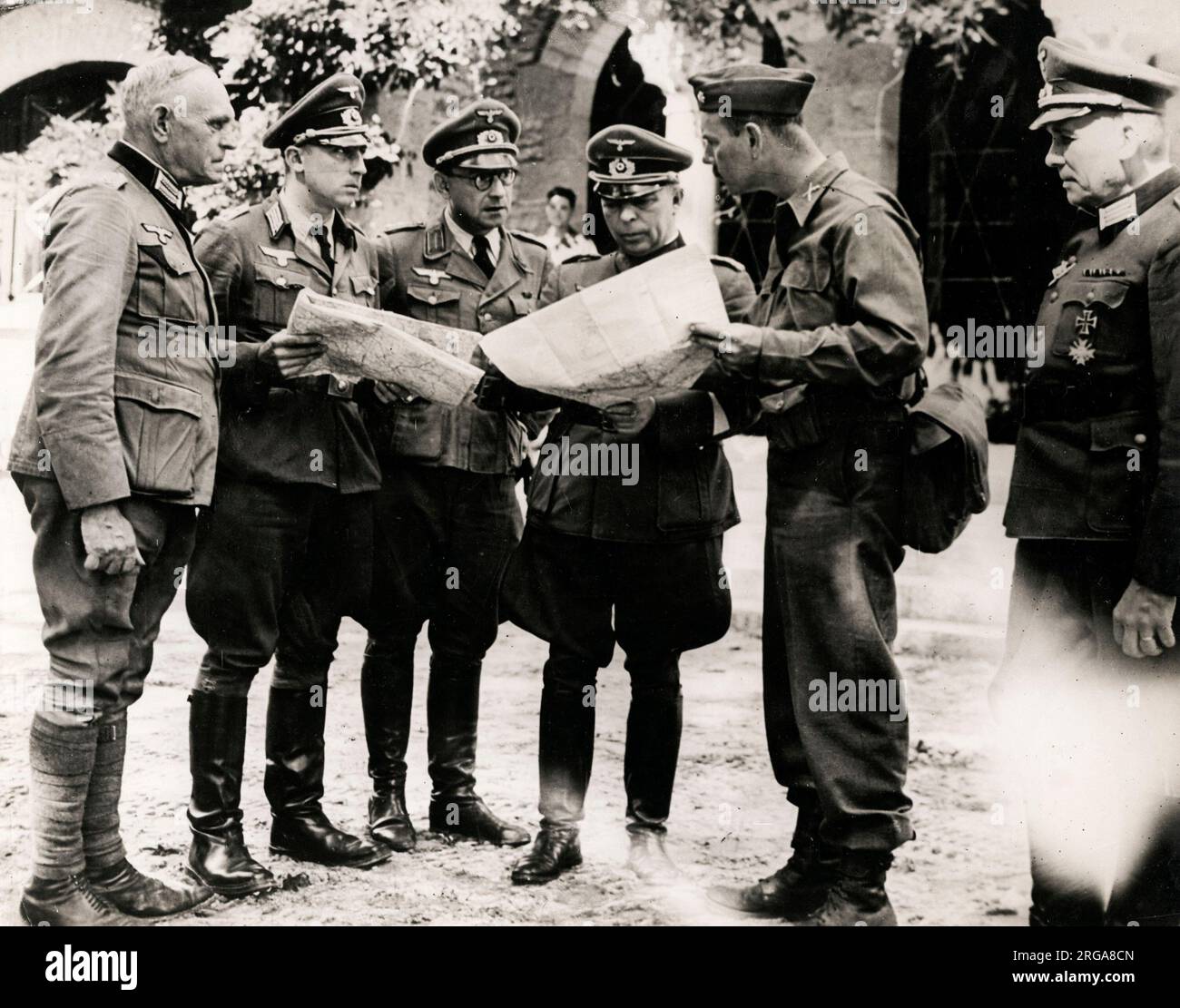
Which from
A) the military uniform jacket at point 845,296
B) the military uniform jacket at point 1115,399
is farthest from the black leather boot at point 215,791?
the military uniform jacket at point 1115,399

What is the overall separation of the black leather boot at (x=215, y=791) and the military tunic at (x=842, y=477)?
1.70m

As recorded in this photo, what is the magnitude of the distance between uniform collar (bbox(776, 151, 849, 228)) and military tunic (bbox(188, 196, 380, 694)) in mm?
1409

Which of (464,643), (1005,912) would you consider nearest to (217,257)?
(464,643)

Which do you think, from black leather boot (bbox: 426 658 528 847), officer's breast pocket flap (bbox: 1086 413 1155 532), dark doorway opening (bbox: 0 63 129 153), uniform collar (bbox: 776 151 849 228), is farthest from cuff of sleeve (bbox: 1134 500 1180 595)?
dark doorway opening (bbox: 0 63 129 153)

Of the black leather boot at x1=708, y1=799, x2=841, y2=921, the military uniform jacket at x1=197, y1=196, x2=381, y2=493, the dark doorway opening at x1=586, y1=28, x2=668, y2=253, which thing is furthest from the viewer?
the dark doorway opening at x1=586, y1=28, x2=668, y2=253

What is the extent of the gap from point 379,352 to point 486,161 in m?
0.94

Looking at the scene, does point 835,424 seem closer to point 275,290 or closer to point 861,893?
point 861,893

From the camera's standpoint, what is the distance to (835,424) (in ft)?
12.1

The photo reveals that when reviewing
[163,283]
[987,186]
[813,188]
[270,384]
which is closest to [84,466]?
[163,283]

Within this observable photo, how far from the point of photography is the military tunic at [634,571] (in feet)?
13.4

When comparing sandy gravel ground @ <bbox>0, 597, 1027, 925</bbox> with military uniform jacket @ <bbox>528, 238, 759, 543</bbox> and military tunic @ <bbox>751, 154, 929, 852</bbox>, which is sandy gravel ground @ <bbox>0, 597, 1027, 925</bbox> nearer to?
military tunic @ <bbox>751, 154, 929, 852</bbox>

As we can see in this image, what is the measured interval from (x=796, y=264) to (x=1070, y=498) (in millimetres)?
975

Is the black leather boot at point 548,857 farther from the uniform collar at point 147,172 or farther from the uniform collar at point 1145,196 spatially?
the uniform collar at point 1145,196

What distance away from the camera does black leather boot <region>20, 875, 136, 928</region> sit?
374cm
